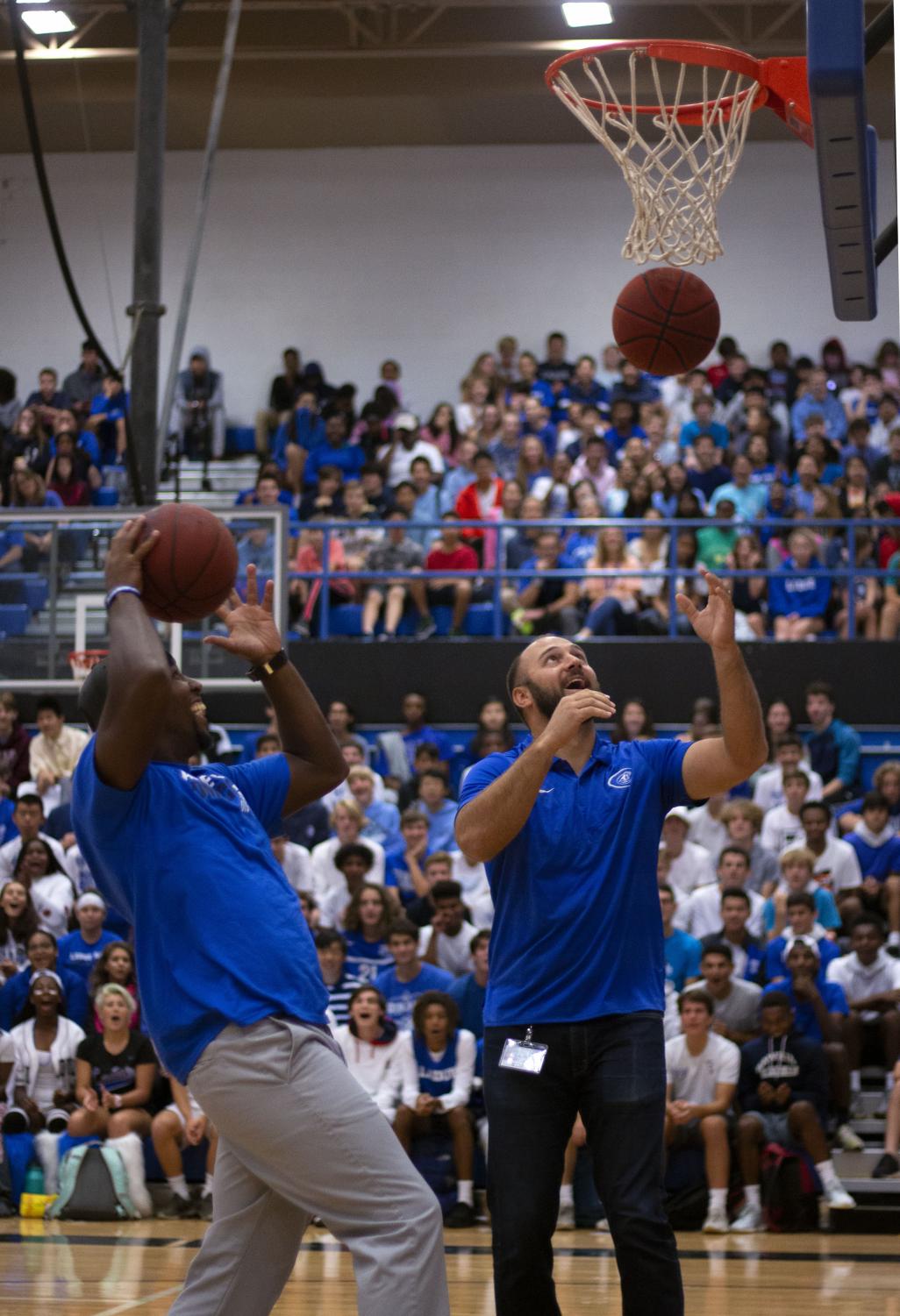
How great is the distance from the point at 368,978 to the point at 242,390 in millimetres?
12710

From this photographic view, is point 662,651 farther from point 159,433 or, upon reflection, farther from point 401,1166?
point 401,1166

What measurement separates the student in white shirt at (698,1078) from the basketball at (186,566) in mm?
5993

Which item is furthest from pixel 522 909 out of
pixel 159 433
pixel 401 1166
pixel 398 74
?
pixel 398 74

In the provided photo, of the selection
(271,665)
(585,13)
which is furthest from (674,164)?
(585,13)

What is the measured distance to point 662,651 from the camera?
14656 millimetres

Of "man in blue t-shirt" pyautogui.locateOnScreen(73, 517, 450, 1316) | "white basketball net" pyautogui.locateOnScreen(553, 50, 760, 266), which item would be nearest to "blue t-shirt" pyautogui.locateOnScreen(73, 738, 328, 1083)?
"man in blue t-shirt" pyautogui.locateOnScreen(73, 517, 450, 1316)

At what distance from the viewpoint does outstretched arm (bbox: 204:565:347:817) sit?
4.04 m

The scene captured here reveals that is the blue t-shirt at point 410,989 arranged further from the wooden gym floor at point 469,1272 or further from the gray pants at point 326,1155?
the gray pants at point 326,1155

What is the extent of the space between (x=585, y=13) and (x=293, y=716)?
15809 millimetres

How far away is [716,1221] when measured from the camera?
912 centimetres

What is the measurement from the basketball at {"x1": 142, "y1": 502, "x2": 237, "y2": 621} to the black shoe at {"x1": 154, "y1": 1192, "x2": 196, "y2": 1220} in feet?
21.3

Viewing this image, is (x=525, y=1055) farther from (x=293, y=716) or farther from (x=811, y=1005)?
(x=811, y=1005)

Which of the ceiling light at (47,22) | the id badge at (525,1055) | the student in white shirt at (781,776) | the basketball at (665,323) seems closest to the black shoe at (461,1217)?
the student in white shirt at (781,776)

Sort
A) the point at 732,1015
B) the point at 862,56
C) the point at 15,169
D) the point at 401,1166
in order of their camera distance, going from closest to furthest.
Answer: the point at 401,1166, the point at 862,56, the point at 732,1015, the point at 15,169
